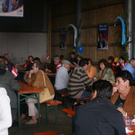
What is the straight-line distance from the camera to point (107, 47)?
10070mm

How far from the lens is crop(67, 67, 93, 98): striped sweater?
17.0 feet

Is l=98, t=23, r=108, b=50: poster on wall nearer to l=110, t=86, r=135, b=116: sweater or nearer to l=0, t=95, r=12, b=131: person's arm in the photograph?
l=110, t=86, r=135, b=116: sweater

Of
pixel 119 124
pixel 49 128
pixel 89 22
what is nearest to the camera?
pixel 119 124

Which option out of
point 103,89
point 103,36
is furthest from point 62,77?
point 103,36

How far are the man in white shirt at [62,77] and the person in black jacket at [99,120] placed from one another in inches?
160

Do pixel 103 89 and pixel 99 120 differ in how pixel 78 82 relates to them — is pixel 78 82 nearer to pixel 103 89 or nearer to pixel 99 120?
pixel 103 89

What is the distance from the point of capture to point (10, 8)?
27.5 feet

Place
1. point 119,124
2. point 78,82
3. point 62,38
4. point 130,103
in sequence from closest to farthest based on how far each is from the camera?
1. point 119,124
2. point 130,103
3. point 78,82
4. point 62,38

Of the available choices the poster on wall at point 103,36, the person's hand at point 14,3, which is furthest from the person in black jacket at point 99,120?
the poster on wall at point 103,36

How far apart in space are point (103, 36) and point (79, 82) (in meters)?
5.57

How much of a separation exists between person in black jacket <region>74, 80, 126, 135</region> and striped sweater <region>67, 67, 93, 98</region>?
130 inches

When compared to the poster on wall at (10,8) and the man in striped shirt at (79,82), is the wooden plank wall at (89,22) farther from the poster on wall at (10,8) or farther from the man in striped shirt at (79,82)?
the man in striped shirt at (79,82)

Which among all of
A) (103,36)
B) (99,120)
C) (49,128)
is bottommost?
(49,128)

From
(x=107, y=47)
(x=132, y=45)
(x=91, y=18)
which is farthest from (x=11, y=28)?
(x=132, y=45)
